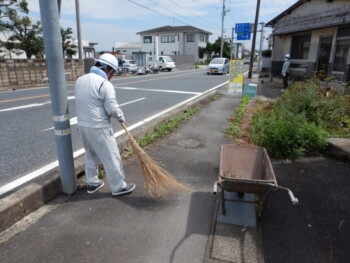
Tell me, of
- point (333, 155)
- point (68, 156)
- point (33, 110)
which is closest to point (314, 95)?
point (333, 155)

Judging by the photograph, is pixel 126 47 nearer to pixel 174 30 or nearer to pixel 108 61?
pixel 174 30

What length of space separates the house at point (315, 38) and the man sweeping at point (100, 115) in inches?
428

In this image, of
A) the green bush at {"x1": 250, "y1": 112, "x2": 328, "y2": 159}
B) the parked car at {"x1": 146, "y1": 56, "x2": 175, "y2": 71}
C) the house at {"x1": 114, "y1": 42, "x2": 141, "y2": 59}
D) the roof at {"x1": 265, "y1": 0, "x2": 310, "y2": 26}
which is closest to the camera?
the green bush at {"x1": 250, "y1": 112, "x2": 328, "y2": 159}

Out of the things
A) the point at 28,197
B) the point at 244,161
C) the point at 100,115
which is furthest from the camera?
the point at 244,161

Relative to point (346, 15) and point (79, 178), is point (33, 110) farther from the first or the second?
point (346, 15)

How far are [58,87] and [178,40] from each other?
55.0 meters

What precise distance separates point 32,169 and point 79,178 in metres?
0.81

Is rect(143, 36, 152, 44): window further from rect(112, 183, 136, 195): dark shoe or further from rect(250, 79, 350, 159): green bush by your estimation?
rect(112, 183, 136, 195): dark shoe

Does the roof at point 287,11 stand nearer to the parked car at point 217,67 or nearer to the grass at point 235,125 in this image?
the grass at point 235,125

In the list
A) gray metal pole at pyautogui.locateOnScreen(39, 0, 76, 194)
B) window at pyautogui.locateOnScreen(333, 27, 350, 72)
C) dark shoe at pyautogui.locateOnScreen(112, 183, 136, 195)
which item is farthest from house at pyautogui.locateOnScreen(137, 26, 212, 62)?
gray metal pole at pyautogui.locateOnScreen(39, 0, 76, 194)

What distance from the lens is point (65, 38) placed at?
27984mm

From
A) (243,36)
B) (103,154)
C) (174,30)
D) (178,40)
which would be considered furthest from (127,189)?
(174,30)

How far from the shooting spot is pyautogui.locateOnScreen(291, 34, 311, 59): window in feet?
46.1

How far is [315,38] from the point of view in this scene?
12.9 meters
